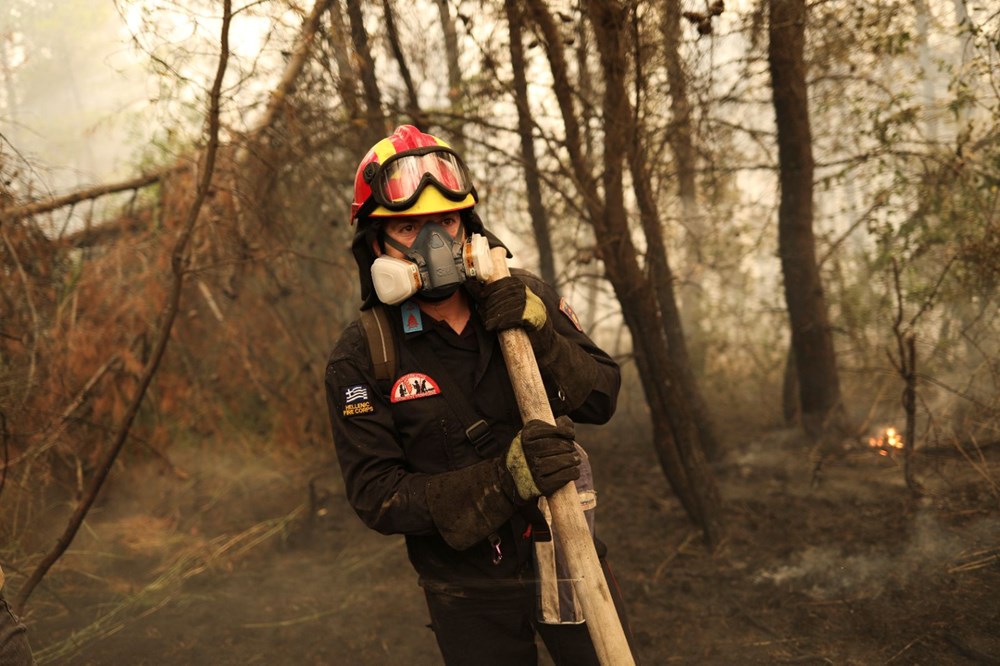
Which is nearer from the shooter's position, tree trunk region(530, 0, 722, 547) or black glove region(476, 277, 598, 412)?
black glove region(476, 277, 598, 412)

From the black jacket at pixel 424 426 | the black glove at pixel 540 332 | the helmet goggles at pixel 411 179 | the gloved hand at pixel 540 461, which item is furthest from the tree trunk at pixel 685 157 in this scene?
the gloved hand at pixel 540 461

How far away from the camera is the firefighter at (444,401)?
98.9 inches

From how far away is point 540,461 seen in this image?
2.35m

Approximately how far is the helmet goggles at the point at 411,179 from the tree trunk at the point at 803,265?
4639mm

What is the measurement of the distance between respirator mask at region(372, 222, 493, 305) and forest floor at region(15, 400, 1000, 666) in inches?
104

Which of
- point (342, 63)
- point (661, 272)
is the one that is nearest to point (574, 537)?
point (661, 272)

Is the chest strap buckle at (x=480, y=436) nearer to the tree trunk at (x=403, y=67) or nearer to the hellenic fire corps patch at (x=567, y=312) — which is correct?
the hellenic fire corps patch at (x=567, y=312)

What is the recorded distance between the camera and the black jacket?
2502 millimetres

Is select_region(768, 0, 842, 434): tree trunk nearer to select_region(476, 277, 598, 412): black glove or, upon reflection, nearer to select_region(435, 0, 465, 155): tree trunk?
select_region(435, 0, 465, 155): tree trunk

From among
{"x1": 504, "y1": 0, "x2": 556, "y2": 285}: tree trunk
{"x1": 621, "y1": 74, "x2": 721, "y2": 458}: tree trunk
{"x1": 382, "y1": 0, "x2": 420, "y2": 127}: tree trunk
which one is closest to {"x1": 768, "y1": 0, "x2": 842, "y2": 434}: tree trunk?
{"x1": 621, "y1": 74, "x2": 721, "y2": 458}: tree trunk

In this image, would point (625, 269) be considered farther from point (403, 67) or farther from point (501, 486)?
point (501, 486)

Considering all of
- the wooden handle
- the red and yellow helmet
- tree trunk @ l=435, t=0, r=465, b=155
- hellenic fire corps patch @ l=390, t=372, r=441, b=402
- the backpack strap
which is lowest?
the wooden handle

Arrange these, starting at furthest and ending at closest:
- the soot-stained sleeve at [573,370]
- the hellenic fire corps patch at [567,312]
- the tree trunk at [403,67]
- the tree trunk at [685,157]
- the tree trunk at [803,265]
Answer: the tree trunk at [803,265]
the tree trunk at [403,67]
the tree trunk at [685,157]
the hellenic fire corps patch at [567,312]
the soot-stained sleeve at [573,370]

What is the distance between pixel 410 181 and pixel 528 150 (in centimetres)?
451
